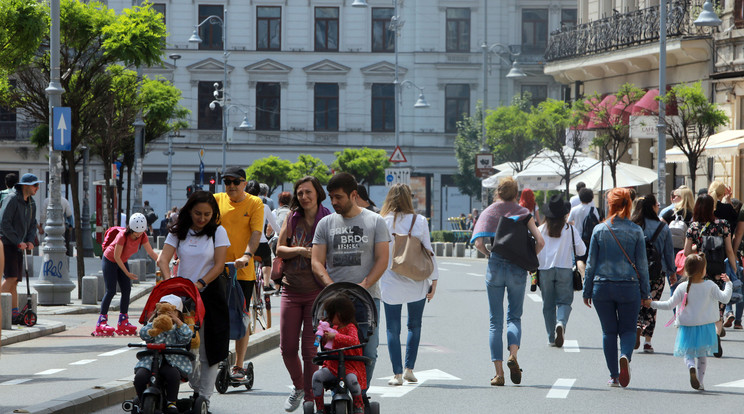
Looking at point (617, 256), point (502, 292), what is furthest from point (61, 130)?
point (617, 256)

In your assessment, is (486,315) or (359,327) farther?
(486,315)

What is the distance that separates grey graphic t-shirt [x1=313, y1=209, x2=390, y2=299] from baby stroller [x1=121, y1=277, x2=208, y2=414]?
936mm

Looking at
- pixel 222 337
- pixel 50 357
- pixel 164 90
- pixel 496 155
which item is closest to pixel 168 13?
pixel 496 155

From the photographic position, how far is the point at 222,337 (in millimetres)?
9156

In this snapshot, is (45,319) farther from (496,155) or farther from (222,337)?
(496,155)

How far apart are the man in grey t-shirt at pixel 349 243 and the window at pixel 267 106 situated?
180 feet

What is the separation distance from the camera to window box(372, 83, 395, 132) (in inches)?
2509

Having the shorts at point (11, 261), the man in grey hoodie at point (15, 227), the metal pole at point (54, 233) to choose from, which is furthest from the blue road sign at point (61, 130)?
the shorts at point (11, 261)

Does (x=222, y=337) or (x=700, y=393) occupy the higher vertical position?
(x=222, y=337)

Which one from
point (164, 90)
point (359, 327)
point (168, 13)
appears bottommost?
point (359, 327)

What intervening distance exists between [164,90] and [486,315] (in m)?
22.4

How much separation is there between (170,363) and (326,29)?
185 feet

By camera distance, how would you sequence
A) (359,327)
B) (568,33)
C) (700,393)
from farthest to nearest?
(568,33) → (700,393) → (359,327)

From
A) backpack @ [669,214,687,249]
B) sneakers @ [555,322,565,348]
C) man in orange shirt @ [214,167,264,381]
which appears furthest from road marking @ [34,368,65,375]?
backpack @ [669,214,687,249]
